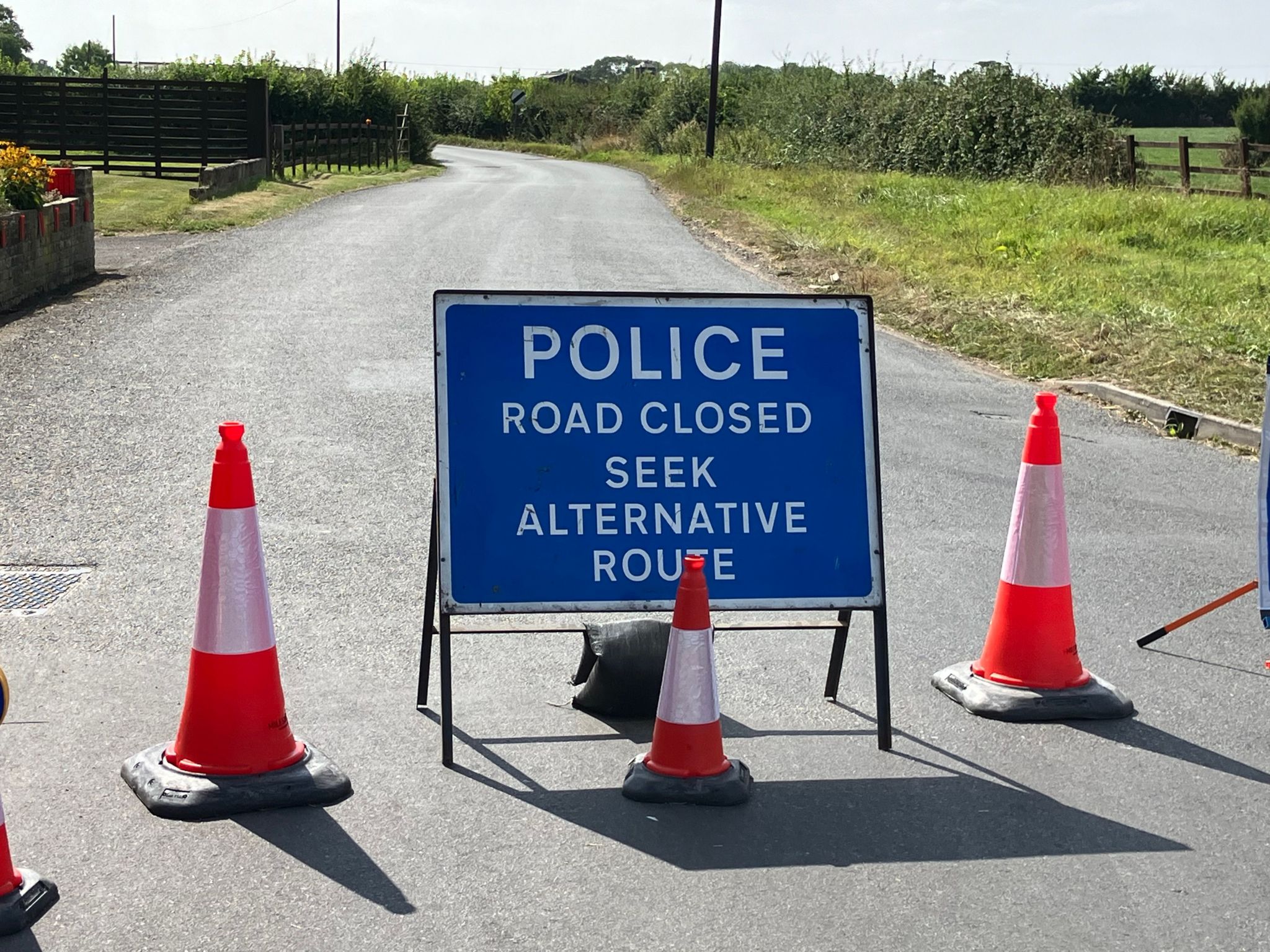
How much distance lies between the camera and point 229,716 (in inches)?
156

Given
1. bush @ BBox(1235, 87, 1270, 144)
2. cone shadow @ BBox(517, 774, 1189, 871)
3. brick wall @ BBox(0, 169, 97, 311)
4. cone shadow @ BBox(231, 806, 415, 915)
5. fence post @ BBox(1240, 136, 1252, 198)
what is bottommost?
cone shadow @ BBox(231, 806, 415, 915)

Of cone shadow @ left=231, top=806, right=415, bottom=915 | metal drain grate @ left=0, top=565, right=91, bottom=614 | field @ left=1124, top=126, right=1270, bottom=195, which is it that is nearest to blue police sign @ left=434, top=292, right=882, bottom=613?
→ cone shadow @ left=231, top=806, right=415, bottom=915

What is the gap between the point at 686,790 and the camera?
3969mm

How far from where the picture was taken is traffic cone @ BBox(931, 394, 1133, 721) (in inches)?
186

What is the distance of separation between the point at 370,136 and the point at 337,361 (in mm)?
36053

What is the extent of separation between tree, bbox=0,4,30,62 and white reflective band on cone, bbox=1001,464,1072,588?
155503mm

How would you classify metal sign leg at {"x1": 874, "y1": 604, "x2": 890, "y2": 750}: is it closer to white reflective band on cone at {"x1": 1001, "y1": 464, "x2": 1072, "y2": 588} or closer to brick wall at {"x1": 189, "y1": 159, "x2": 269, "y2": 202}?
white reflective band on cone at {"x1": 1001, "y1": 464, "x2": 1072, "y2": 588}

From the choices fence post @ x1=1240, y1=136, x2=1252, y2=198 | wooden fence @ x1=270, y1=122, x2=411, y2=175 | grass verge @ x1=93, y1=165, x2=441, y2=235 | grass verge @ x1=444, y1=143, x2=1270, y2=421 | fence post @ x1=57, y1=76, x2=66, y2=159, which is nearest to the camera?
grass verge @ x1=444, y1=143, x2=1270, y2=421

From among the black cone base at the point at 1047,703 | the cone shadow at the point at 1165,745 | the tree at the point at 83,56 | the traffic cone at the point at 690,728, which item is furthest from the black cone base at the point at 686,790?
the tree at the point at 83,56

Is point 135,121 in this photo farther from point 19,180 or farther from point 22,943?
point 22,943

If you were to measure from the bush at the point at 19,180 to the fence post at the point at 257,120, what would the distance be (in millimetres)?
17416

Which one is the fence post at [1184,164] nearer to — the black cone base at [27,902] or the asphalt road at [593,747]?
the asphalt road at [593,747]

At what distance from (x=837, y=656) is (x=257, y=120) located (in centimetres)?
2908

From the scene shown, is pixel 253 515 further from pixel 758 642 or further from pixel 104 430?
pixel 104 430
